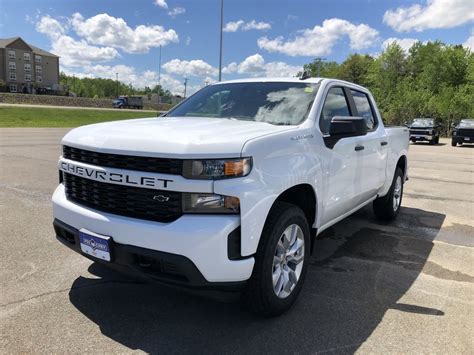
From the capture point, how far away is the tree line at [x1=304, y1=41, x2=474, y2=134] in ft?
132

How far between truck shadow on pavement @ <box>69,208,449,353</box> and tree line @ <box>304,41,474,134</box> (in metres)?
35.3

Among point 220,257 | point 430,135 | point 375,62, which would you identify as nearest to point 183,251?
point 220,257

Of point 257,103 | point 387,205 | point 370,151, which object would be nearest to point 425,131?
point 387,205

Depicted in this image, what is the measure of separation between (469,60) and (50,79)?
319 feet

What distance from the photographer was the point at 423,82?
203 feet

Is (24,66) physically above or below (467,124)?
above

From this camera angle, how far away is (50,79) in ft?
371

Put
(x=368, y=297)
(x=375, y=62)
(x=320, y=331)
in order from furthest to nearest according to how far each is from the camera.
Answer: (x=375, y=62) < (x=368, y=297) < (x=320, y=331)

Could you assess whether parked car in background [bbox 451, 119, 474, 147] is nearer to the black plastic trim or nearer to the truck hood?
the truck hood

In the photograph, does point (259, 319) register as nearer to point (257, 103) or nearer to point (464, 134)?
point (257, 103)

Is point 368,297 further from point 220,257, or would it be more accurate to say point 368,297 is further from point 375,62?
point 375,62

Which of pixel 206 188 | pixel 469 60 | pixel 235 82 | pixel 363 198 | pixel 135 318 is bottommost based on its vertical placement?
pixel 135 318

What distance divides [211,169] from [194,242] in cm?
48

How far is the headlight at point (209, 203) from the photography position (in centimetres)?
284
